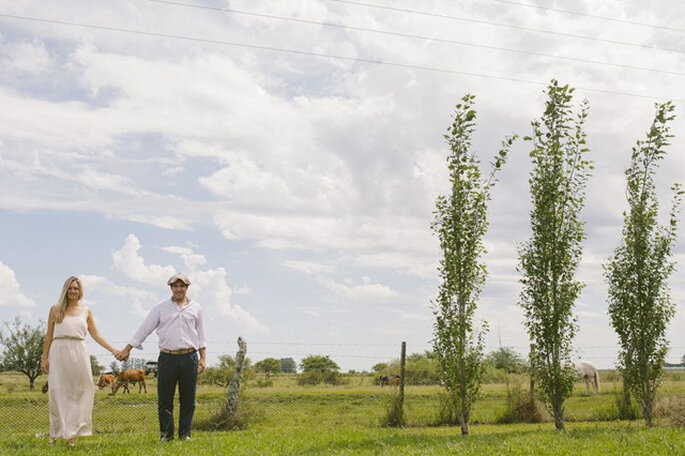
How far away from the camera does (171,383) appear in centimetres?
1103

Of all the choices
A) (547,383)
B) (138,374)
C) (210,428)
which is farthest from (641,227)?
(138,374)

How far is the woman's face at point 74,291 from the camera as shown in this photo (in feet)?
34.9

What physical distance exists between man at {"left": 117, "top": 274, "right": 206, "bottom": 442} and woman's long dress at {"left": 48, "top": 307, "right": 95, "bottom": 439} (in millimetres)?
667

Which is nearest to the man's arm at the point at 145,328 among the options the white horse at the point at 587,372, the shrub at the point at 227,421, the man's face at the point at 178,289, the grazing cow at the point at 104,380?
the man's face at the point at 178,289

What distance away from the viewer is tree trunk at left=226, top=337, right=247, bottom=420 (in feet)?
51.5

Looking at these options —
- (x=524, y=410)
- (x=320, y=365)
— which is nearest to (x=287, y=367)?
(x=524, y=410)

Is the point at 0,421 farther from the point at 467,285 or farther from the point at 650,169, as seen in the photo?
the point at 650,169

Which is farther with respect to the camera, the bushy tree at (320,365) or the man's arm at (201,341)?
the bushy tree at (320,365)

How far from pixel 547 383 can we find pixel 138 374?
817 inches

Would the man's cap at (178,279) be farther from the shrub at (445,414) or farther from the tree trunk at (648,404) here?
the tree trunk at (648,404)

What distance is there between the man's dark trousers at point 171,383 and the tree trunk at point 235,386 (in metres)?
4.51

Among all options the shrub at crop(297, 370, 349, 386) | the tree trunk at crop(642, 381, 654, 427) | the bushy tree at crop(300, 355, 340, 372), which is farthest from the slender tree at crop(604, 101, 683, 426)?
the shrub at crop(297, 370, 349, 386)

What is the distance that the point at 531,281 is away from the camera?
1619 cm

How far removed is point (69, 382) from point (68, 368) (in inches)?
8.4
